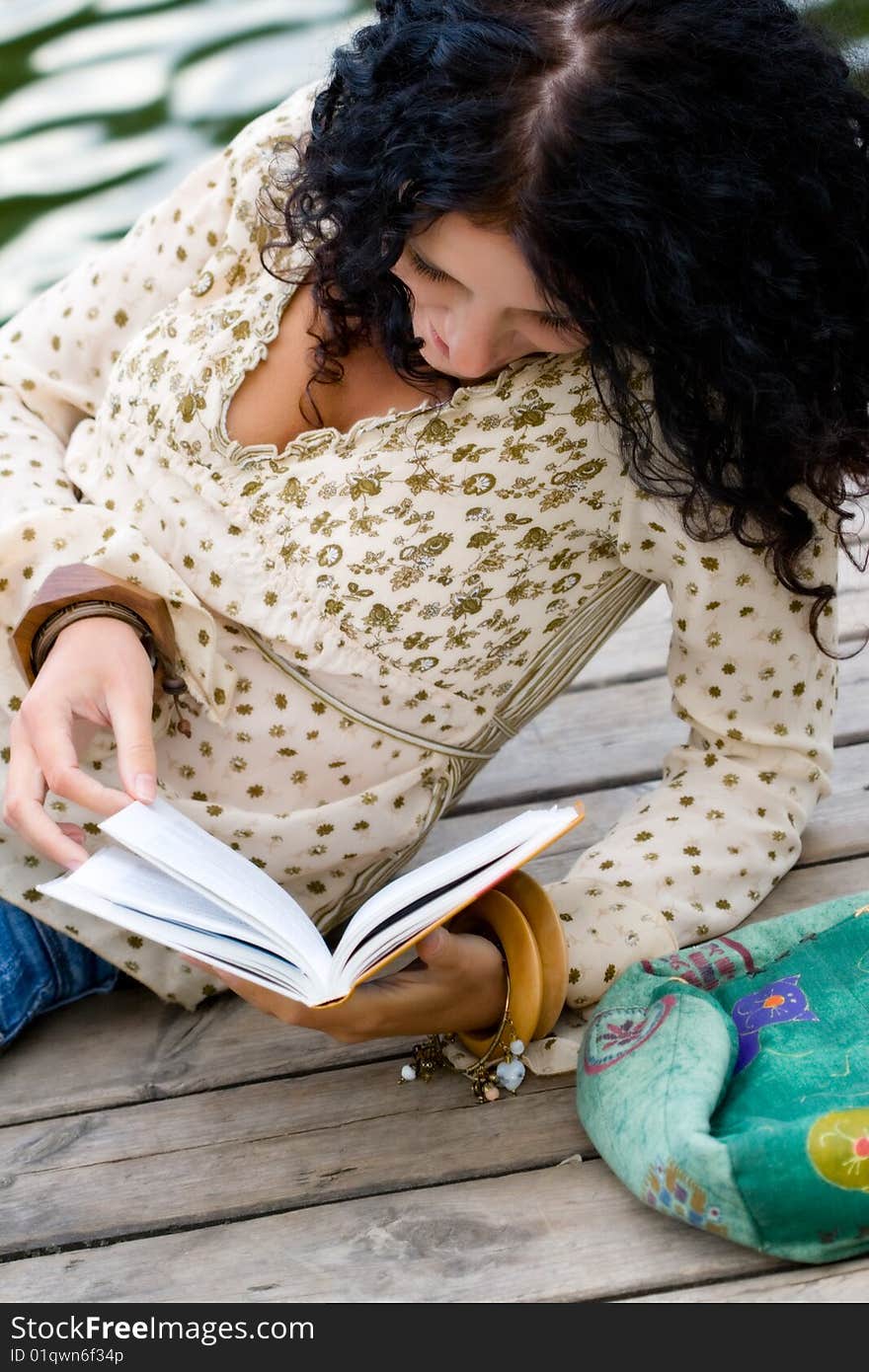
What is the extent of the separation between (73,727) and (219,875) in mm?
321

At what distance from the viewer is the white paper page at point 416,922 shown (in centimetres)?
106

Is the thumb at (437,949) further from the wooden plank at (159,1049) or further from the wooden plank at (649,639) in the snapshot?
the wooden plank at (649,639)

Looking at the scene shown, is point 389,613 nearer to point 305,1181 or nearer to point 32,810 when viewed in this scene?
point 32,810

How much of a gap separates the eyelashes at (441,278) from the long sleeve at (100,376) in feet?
1.18

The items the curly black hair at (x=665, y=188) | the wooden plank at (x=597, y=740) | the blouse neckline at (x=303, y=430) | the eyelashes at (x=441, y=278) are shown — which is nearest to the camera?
the curly black hair at (x=665, y=188)

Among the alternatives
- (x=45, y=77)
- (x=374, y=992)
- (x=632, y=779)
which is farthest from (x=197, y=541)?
(x=45, y=77)

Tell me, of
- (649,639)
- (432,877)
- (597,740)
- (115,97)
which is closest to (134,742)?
(432,877)

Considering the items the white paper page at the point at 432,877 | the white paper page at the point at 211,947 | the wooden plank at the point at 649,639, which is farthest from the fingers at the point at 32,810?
the wooden plank at the point at 649,639

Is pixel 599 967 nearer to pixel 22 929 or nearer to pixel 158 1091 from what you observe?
pixel 158 1091

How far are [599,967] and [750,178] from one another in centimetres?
68

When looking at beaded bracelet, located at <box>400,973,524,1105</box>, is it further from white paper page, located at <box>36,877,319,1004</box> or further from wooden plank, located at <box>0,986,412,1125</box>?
white paper page, located at <box>36,877,319,1004</box>

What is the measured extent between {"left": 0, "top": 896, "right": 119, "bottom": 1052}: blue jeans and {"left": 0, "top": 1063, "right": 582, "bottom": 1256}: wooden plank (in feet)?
0.38

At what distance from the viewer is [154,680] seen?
1392 mm

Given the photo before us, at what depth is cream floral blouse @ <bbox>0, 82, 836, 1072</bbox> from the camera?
131 centimetres
